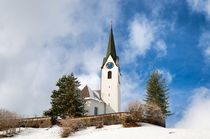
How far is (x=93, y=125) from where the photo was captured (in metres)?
19.5

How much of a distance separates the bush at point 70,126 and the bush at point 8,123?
16.6ft

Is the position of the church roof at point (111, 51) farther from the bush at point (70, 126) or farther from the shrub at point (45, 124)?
the bush at point (70, 126)

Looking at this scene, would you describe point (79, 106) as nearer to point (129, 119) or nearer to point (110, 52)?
point (129, 119)

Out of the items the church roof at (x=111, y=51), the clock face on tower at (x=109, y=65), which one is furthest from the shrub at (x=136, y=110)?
the church roof at (x=111, y=51)

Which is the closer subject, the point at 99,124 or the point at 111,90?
the point at 99,124

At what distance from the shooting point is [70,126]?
696 inches

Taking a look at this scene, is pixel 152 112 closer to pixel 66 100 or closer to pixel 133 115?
pixel 133 115

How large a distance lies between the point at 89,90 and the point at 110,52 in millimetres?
13055

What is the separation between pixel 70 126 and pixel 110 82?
80.1 feet

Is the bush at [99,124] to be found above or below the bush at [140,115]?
below

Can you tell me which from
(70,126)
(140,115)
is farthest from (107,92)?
(70,126)

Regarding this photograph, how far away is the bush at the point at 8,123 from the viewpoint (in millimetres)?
18680

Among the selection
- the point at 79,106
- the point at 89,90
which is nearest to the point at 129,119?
the point at 79,106

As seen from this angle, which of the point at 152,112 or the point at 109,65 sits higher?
the point at 109,65
